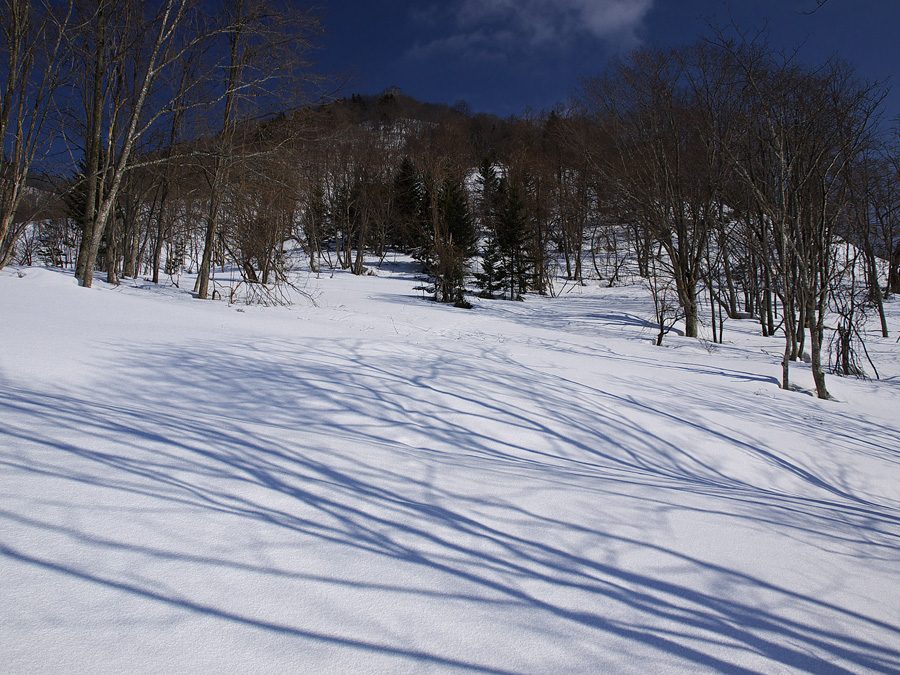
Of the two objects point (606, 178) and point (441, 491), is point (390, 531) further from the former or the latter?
point (606, 178)

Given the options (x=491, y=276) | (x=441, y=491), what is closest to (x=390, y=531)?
(x=441, y=491)

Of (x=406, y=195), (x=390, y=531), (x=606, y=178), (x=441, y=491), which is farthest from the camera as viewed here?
(x=406, y=195)

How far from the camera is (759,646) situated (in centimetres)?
132

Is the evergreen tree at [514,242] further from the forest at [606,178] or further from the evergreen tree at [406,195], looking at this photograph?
the evergreen tree at [406,195]

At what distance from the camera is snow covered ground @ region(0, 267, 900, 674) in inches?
45.3

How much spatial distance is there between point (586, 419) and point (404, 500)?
8.83ft

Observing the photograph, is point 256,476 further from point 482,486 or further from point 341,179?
point 341,179

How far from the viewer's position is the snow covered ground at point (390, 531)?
115 cm

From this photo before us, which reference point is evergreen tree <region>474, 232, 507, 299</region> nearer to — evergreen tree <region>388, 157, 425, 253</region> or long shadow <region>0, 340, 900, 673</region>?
evergreen tree <region>388, 157, 425, 253</region>

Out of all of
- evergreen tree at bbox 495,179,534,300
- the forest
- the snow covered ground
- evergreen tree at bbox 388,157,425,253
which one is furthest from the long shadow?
evergreen tree at bbox 388,157,425,253

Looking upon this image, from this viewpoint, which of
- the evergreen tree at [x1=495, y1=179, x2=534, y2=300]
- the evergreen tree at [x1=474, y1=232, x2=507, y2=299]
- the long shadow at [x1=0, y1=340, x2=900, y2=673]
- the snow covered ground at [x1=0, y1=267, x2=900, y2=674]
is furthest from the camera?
the evergreen tree at [x1=495, y1=179, x2=534, y2=300]

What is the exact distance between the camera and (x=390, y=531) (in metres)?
1.69

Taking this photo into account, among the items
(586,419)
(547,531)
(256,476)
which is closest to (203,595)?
(256,476)

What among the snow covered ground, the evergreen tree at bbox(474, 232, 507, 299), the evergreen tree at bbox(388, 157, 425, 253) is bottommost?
the snow covered ground
